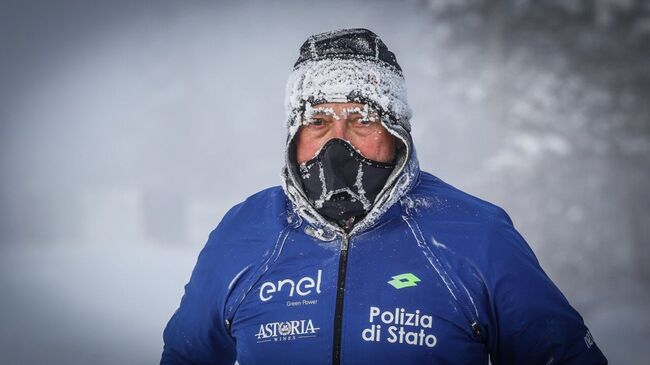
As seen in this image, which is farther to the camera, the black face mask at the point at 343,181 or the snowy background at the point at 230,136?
the snowy background at the point at 230,136

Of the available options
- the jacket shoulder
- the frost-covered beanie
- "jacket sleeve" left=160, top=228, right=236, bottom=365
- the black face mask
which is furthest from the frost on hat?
"jacket sleeve" left=160, top=228, right=236, bottom=365

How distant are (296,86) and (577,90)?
373 inches

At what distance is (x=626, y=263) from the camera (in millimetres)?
10250

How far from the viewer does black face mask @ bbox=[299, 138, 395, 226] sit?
2090 mm

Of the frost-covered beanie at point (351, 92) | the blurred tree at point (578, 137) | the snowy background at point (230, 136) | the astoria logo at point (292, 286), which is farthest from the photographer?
the blurred tree at point (578, 137)

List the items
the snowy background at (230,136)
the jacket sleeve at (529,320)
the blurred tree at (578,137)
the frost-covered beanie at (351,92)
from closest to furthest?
the jacket sleeve at (529,320), the frost-covered beanie at (351,92), the snowy background at (230,136), the blurred tree at (578,137)

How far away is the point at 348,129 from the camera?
2.15 m

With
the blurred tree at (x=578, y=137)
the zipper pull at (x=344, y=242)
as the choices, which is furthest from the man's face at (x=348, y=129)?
the blurred tree at (x=578, y=137)

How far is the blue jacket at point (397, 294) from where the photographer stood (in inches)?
73.4

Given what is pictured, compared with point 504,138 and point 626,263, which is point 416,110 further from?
point 626,263

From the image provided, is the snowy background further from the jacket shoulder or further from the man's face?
the jacket shoulder

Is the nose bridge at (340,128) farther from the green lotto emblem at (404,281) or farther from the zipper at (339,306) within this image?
the green lotto emblem at (404,281)

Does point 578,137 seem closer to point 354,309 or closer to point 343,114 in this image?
point 343,114

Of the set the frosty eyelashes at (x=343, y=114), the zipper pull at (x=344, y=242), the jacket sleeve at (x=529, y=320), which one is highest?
the frosty eyelashes at (x=343, y=114)
